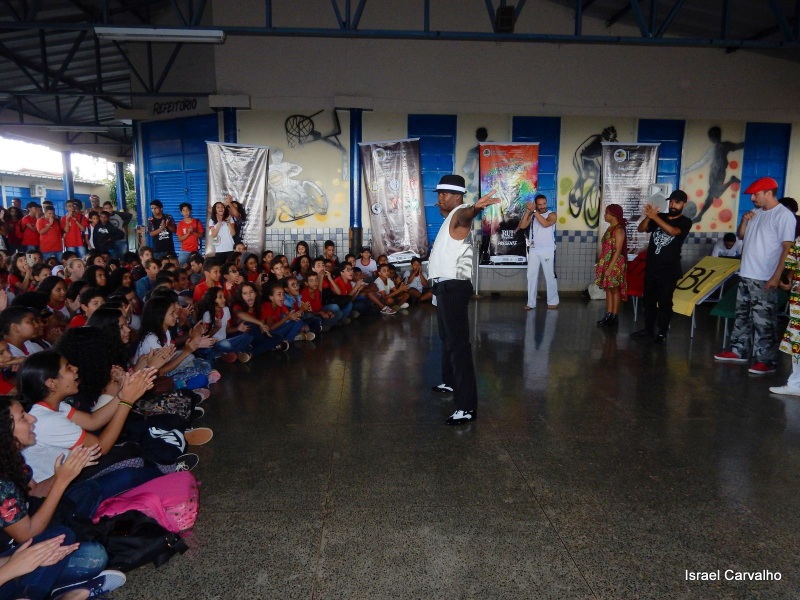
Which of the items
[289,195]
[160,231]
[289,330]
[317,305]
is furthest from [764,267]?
[160,231]

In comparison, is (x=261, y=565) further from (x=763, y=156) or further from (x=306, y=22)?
(x=763, y=156)

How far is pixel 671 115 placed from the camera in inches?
370

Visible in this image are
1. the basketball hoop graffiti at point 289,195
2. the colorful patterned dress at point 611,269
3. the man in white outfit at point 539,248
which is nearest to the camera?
the colorful patterned dress at point 611,269

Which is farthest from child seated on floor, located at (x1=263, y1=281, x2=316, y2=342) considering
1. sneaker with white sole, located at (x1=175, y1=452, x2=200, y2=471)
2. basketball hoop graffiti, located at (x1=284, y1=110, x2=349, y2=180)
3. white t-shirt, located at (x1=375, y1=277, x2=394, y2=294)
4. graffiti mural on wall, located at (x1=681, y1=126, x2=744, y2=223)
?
graffiti mural on wall, located at (x1=681, y1=126, x2=744, y2=223)

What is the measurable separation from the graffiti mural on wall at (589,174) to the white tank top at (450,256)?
21.7 ft

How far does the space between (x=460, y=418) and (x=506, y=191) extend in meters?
6.45

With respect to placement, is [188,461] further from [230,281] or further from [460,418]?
[230,281]

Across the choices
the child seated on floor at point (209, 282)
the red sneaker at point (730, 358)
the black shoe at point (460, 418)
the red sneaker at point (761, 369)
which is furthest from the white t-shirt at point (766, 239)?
the child seated on floor at point (209, 282)

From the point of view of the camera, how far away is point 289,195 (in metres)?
9.55

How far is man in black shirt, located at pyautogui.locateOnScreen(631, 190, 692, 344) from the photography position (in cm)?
596

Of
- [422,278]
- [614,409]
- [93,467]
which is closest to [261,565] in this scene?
[93,467]

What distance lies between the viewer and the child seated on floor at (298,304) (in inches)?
242

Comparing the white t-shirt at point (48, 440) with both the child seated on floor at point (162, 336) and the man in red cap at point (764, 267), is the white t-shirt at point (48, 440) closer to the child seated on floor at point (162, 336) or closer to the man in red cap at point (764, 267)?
the child seated on floor at point (162, 336)

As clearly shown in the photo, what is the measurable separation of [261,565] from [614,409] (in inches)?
109
